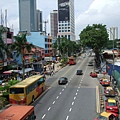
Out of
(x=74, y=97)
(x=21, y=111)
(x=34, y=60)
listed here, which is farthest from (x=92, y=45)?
(x=21, y=111)

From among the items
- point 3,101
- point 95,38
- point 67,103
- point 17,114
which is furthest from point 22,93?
point 95,38

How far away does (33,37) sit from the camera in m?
96.9

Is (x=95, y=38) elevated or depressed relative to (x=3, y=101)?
elevated

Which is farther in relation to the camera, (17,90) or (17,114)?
(17,90)

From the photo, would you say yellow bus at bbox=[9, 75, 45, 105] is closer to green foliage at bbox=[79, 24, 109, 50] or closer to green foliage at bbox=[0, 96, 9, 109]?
green foliage at bbox=[0, 96, 9, 109]

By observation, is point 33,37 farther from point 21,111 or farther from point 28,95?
point 21,111

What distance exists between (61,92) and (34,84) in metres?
6.54

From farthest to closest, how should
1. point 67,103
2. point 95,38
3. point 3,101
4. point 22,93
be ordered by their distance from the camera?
1. point 95,38
2. point 67,103
3. point 3,101
4. point 22,93

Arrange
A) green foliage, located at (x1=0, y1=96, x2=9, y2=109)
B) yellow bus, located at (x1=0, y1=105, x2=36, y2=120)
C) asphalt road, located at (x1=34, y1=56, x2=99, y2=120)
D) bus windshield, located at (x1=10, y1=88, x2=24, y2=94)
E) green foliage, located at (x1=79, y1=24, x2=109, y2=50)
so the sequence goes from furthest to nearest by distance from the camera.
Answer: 1. green foliage, located at (x1=79, y1=24, x2=109, y2=50)
2. bus windshield, located at (x1=10, y1=88, x2=24, y2=94)
3. green foliage, located at (x1=0, y1=96, x2=9, y2=109)
4. asphalt road, located at (x1=34, y1=56, x2=99, y2=120)
5. yellow bus, located at (x1=0, y1=105, x2=36, y2=120)

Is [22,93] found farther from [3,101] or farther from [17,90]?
[3,101]

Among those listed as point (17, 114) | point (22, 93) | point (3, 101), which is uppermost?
Result: point (17, 114)

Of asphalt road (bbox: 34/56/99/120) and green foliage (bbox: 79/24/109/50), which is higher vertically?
green foliage (bbox: 79/24/109/50)

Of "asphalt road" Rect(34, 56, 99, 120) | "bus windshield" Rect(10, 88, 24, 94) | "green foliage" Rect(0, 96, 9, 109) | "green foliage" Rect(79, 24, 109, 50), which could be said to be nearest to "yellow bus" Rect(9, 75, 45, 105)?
"bus windshield" Rect(10, 88, 24, 94)

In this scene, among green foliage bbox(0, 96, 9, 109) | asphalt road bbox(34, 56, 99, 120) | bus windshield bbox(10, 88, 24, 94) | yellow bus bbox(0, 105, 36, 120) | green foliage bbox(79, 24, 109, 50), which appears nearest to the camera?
yellow bus bbox(0, 105, 36, 120)
